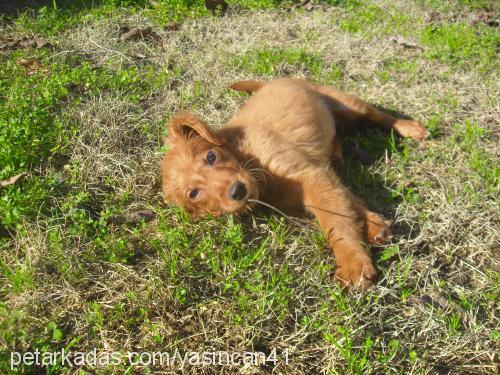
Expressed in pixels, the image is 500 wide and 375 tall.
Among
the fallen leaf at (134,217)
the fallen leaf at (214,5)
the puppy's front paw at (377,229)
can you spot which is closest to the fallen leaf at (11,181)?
the fallen leaf at (134,217)

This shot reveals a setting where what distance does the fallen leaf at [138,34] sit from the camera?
4.98 meters

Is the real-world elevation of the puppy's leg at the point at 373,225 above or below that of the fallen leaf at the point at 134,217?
above

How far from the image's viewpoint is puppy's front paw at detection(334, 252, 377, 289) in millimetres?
2367

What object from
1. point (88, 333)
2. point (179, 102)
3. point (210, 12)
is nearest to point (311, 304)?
point (88, 333)

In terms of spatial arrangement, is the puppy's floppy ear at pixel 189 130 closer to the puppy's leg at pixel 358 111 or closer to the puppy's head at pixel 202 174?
the puppy's head at pixel 202 174

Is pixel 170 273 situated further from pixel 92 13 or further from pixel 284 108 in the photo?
pixel 92 13

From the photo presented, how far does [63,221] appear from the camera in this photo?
2.81 meters

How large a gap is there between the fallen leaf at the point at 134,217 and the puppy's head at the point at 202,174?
6.8 inches

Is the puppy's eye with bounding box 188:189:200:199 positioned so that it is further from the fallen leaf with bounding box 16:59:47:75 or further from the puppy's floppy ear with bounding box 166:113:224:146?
the fallen leaf with bounding box 16:59:47:75

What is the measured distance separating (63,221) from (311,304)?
1637mm

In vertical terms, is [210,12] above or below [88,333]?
above

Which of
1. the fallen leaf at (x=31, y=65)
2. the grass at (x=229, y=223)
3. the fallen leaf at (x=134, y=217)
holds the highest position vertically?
the fallen leaf at (x=31, y=65)

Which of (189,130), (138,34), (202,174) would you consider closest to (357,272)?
(202,174)

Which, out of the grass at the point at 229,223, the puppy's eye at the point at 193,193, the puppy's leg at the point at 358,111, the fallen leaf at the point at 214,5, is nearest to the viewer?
the grass at the point at 229,223
